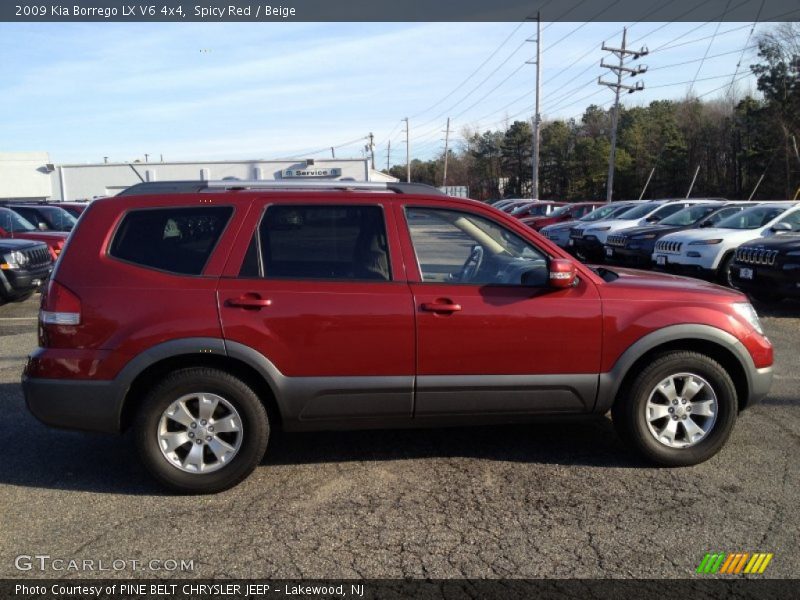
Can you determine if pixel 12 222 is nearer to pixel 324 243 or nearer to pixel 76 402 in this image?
pixel 76 402

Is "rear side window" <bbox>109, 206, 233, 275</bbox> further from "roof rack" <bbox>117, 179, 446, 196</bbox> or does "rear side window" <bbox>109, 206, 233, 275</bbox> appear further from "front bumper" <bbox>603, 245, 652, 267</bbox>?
"front bumper" <bbox>603, 245, 652, 267</bbox>

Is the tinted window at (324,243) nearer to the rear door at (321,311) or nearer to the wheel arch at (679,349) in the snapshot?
the rear door at (321,311)

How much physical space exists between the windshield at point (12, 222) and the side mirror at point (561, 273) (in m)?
13.3

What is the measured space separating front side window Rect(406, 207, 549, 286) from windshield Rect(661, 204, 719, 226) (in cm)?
1246

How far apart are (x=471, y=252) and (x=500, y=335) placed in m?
0.68

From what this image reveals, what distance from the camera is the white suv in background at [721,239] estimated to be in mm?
12250

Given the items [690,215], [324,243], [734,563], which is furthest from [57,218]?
[734,563]

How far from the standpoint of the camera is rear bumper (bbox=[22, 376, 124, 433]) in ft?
13.4

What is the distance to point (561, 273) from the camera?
429 cm

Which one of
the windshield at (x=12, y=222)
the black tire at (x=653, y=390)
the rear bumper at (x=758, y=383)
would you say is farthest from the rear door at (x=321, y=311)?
the windshield at (x=12, y=222)

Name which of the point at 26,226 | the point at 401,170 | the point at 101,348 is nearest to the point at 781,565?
the point at 101,348

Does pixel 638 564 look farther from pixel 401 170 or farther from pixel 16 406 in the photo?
pixel 401 170

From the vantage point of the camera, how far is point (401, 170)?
115m

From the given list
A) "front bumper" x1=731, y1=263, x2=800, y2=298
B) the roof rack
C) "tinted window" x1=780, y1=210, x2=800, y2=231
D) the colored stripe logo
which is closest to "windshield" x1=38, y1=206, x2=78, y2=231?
the roof rack
